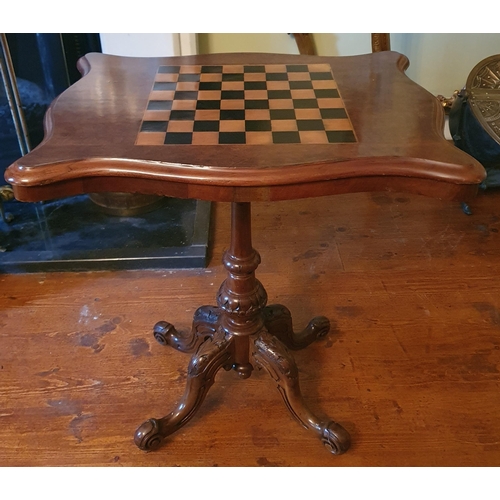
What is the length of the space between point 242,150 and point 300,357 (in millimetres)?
762

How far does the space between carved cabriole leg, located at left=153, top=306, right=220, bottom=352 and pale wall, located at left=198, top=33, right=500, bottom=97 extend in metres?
1.31

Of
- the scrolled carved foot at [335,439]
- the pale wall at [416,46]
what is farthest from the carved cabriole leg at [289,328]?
the pale wall at [416,46]

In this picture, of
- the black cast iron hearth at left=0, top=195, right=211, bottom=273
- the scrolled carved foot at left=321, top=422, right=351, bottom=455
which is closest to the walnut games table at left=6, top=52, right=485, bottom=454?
the scrolled carved foot at left=321, top=422, right=351, bottom=455

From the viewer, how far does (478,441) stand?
4.20ft

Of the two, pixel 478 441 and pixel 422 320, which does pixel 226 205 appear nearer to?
pixel 422 320

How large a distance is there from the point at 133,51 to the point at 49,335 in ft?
3.40

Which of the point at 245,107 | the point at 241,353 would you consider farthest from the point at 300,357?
the point at 245,107

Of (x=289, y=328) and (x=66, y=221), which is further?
(x=66, y=221)

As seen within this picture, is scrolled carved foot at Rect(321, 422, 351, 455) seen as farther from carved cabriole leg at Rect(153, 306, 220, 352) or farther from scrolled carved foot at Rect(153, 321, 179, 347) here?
scrolled carved foot at Rect(153, 321, 179, 347)

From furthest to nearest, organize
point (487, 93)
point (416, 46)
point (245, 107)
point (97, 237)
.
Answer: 1. point (416, 46)
2. point (487, 93)
3. point (97, 237)
4. point (245, 107)

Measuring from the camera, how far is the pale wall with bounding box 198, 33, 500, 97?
2.25 metres

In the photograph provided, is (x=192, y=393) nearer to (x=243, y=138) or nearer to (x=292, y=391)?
(x=292, y=391)

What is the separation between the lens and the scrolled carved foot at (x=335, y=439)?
123cm

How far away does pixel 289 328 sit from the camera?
1.45m
